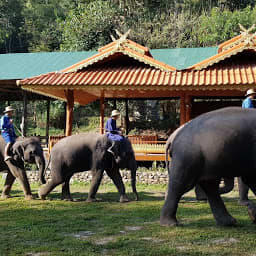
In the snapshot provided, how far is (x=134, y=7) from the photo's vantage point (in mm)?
31172

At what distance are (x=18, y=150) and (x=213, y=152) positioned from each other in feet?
17.1

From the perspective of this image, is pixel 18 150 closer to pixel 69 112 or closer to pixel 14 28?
pixel 69 112

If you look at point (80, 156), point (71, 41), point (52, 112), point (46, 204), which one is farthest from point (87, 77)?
point (52, 112)

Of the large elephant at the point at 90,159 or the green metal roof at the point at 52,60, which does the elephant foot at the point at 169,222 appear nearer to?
the large elephant at the point at 90,159

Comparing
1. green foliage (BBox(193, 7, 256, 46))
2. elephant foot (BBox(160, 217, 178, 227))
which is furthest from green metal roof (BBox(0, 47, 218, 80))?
elephant foot (BBox(160, 217, 178, 227))

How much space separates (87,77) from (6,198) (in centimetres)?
531

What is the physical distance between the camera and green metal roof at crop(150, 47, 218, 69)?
17173 millimetres

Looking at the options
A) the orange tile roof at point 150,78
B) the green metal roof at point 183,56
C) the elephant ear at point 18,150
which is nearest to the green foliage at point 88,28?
the green metal roof at point 183,56

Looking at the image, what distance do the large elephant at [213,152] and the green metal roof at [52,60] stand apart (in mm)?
11623

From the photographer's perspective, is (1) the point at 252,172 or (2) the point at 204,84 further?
(2) the point at 204,84

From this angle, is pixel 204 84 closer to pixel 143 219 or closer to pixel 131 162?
pixel 131 162

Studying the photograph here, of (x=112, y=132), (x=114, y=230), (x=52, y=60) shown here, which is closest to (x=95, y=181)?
(x=112, y=132)

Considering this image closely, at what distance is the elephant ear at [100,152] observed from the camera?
A: 8.27 m

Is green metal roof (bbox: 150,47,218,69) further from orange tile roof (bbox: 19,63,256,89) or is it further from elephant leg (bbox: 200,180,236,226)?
elephant leg (bbox: 200,180,236,226)
